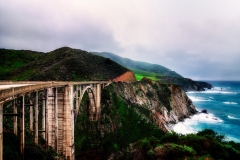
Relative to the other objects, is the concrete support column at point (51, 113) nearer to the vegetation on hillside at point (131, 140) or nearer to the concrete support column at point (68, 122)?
the concrete support column at point (68, 122)

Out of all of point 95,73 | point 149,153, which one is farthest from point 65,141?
point 95,73

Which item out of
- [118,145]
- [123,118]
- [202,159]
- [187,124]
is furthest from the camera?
[187,124]

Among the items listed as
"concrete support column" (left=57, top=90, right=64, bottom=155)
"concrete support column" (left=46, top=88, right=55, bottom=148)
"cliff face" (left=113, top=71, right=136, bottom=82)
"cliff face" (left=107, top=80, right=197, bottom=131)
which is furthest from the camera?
"cliff face" (left=113, top=71, right=136, bottom=82)

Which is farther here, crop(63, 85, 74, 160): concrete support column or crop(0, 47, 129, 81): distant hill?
crop(0, 47, 129, 81): distant hill

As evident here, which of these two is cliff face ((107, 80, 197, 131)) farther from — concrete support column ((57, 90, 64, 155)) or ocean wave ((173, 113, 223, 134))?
concrete support column ((57, 90, 64, 155))

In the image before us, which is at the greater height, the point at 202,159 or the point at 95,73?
the point at 95,73

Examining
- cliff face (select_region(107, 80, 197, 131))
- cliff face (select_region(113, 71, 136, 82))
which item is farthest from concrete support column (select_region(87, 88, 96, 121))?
cliff face (select_region(113, 71, 136, 82))

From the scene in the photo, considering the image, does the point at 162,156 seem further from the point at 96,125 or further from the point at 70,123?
the point at 96,125
